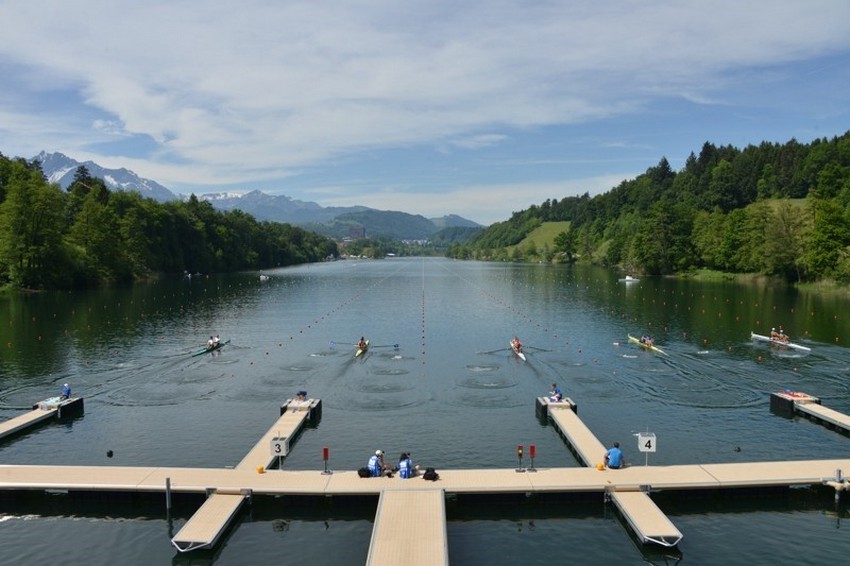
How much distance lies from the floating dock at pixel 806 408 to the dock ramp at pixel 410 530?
2709 centimetres

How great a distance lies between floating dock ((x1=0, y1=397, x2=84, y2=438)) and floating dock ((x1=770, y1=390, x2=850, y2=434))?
46.5 metres

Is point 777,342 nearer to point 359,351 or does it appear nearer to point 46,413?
point 359,351

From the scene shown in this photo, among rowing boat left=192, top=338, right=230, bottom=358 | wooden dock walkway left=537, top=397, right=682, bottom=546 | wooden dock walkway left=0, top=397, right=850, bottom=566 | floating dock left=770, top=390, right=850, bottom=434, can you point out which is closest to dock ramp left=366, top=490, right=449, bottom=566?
wooden dock walkway left=0, top=397, right=850, bottom=566

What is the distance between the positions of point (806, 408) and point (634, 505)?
21.5 metres

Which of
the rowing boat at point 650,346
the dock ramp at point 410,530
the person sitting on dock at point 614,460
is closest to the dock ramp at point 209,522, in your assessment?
the dock ramp at point 410,530

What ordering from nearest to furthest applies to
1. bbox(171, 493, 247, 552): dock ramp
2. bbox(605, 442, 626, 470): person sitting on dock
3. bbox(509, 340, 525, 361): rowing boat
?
1. bbox(171, 493, 247, 552): dock ramp
2. bbox(605, 442, 626, 470): person sitting on dock
3. bbox(509, 340, 525, 361): rowing boat

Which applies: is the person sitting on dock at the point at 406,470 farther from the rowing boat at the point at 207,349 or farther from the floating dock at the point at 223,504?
the rowing boat at the point at 207,349

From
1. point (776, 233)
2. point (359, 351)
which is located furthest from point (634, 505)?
point (776, 233)

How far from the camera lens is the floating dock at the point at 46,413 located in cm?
3807

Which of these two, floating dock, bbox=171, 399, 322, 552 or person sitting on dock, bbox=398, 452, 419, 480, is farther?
person sitting on dock, bbox=398, 452, 419, 480

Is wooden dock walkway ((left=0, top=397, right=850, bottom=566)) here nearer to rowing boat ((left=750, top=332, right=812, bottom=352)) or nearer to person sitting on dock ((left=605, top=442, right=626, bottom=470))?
person sitting on dock ((left=605, top=442, right=626, bottom=470))

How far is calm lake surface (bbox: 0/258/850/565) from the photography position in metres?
25.8

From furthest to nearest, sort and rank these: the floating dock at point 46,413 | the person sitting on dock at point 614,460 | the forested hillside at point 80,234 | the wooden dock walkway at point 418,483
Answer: the forested hillside at point 80,234 < the floating dock at point 46,413 < the person sitting on dock at point 614,460 < the wooden dock walkway at point 418,483

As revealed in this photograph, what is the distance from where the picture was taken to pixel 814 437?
124 feet
